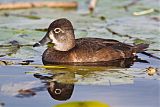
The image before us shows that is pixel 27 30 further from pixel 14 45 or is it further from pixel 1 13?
pixel 1 13

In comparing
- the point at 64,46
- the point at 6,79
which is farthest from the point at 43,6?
the point at 6,79

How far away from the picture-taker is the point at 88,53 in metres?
8.97

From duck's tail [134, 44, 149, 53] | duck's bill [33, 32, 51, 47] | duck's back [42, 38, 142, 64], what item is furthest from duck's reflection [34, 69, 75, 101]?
duck's tail [134, 44, 149, 53]

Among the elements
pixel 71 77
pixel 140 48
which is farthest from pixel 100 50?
pixel 71 77

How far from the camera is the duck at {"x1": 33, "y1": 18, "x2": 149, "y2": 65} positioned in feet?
29.3

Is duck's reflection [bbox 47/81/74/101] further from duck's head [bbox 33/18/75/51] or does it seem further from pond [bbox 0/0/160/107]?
duck's head [bbox 33/18/75/51]

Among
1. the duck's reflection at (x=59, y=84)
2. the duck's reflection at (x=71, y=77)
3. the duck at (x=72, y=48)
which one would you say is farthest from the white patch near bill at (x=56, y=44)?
the duck's reflection at (x=59, y=84)

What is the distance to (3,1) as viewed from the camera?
13703mm

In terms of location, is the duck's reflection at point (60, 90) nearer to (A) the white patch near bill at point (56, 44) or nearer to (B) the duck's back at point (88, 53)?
(B) the duck's back at point (88, 53)

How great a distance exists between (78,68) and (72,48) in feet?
1.89

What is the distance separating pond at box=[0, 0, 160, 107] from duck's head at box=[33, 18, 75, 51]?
1.13ft

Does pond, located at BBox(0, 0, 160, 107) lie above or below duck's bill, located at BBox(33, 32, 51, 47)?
below

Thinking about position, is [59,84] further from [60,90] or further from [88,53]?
[88,53]

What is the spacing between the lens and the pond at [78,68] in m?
6.91
